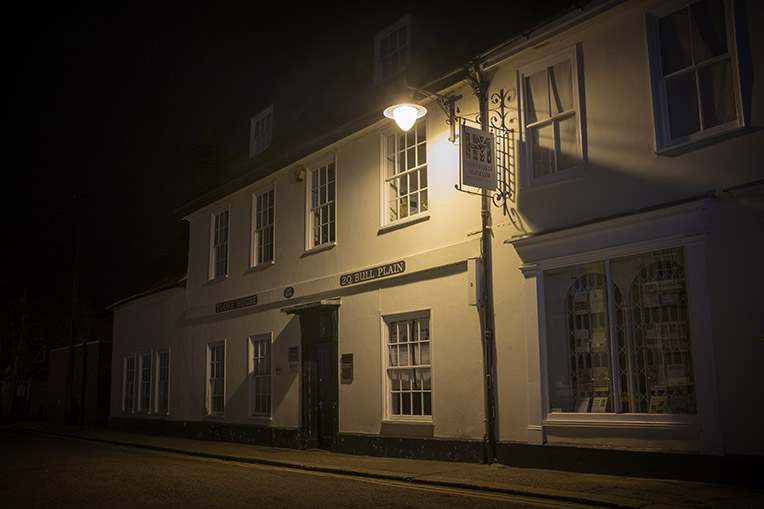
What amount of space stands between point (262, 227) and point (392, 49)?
577 centimetres

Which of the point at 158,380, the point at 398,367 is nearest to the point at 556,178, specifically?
the point at 398,367

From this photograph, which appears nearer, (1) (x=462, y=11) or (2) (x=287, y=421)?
(1) (x=462, y=11)

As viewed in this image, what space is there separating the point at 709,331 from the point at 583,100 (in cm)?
381

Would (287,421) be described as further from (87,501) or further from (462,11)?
(462,11)

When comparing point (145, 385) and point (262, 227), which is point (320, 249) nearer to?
point (262, 227)

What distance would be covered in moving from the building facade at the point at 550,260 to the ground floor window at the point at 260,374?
13cm

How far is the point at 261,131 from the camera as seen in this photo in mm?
21703

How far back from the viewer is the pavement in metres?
7.38

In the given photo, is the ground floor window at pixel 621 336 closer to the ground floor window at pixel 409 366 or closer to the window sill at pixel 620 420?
the window sill at pixel 620 420

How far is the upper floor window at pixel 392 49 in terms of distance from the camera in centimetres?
1497

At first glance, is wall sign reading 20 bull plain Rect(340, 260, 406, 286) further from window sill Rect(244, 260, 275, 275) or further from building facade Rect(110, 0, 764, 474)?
window sill Rect(244, 260, 275, 275)

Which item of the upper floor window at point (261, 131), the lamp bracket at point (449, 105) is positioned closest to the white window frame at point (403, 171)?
the lamp bracket at point (449, 105)

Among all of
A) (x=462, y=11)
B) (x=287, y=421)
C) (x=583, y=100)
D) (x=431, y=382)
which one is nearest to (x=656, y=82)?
(x=583, y=100)

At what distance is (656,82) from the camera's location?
9.46 metres
